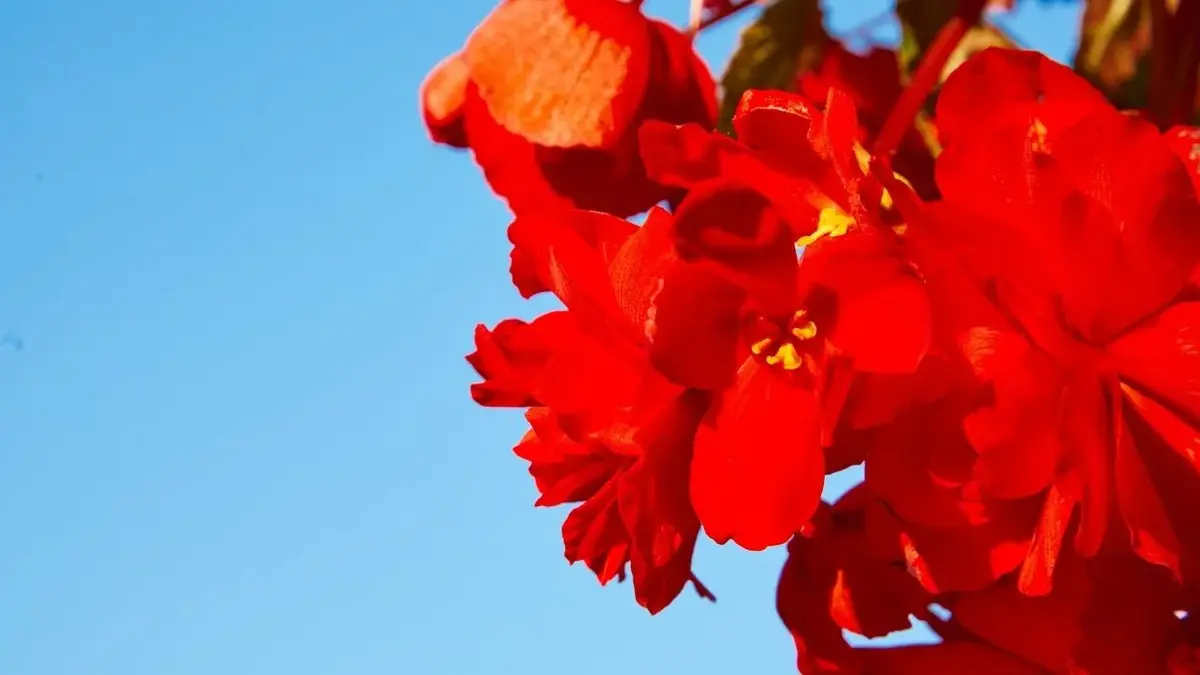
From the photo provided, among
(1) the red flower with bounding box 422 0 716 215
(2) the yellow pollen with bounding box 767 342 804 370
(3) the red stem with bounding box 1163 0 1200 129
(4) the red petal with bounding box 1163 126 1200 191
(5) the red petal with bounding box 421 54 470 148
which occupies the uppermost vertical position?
(5) the red petal with bounding box 421 54 470 148

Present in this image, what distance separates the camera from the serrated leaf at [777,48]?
646 millimetres

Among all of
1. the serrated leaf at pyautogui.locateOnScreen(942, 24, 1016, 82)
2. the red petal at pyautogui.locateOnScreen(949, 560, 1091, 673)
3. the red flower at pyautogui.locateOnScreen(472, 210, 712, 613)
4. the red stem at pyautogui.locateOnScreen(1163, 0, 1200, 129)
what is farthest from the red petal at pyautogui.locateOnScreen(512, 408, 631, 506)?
the serrated leaf at pyautogui.locateOnScreen(942, 24, 1016, 82)

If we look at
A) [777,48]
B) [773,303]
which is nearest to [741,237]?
[773,303]

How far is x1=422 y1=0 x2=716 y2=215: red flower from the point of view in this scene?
479 mm

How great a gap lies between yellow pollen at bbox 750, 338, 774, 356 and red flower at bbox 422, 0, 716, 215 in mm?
171

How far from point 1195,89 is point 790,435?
27cm

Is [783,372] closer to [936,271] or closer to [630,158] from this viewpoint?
[936,271]

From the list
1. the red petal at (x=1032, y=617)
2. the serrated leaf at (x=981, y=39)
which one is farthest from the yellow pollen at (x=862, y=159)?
the serrated leaf at (x=981, y=39)

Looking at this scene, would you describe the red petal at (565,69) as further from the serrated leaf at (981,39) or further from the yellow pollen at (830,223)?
the serrated leaf at (981,39)

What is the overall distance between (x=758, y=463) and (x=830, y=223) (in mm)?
57

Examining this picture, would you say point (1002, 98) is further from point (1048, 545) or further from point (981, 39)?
point (981, 39)

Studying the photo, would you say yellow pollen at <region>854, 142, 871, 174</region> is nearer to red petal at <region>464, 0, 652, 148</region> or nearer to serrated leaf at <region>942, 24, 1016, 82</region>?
red petal at <region>464, 0, 652, 148</region>

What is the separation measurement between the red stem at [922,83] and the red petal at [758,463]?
0.46 feet

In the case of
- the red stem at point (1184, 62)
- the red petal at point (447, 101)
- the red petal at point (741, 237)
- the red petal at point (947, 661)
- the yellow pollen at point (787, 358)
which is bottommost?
the red petal at point (947, 661)
